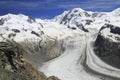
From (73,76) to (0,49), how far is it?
10738cm

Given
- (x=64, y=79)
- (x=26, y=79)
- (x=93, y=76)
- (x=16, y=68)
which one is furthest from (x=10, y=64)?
(x=93, y=76)

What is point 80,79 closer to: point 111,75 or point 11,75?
point 111,75

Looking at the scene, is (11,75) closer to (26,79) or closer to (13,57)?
(26,79)

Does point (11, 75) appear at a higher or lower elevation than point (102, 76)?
higher

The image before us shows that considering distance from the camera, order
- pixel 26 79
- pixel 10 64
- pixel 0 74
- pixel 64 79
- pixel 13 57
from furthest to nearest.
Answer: pixel 64 79 → pixel 13 57 → pixel 10 64 → pixel 26 79 → pixel 0 74

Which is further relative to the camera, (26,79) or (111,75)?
(111,75)

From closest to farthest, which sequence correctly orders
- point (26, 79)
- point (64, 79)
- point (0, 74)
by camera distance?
1. point (0, 74)
2. point (26, 79)
3. point (64, 79)

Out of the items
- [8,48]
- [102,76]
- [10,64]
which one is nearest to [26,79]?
[10,64]

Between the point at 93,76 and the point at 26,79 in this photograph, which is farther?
the point at 93,76

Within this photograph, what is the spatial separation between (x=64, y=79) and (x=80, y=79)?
319 inches

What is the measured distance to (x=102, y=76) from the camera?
192625mm

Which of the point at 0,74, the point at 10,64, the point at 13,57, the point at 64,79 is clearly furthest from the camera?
the point at 64,79

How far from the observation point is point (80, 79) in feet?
606

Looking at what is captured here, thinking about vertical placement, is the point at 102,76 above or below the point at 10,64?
below
